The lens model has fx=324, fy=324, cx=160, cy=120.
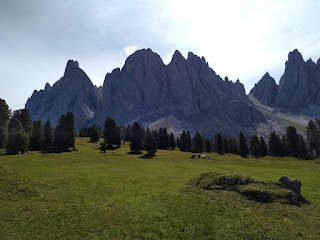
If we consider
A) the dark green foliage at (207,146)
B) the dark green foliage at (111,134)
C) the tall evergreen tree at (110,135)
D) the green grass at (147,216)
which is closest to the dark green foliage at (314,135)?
the dark green foliage at (207,146)

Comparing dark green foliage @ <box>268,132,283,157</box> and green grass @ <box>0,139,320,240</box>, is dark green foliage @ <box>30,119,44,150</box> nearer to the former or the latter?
green grass @ <box>0,139,320,240</box>

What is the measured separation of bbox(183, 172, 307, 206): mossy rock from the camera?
32812 millimetres

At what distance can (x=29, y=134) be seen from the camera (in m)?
114

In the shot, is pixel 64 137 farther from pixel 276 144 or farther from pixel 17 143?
pixel 276 144

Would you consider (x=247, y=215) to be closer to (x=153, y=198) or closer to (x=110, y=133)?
(x=153, y=198)

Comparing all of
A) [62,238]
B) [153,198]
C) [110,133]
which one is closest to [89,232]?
[62,238]

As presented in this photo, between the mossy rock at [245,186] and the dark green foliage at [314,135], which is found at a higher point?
the dark green foliage at [314,135]

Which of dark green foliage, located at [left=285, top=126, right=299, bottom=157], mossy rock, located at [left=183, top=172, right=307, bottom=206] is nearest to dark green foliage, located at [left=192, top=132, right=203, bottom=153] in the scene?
dark green foliage, located at [left=285, top=126, right=299, bottom=157]

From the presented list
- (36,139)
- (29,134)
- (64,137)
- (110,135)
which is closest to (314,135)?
(110,135)

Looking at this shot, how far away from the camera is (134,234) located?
23.8 meters

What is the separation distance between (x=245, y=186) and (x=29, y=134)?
95926 millimetres

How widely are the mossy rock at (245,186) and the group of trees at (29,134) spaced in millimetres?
70752

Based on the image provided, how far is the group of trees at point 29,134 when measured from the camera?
9488cm

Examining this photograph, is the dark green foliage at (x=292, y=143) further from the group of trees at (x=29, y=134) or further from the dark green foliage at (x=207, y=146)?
the group of trees at (x=29, y=134)
